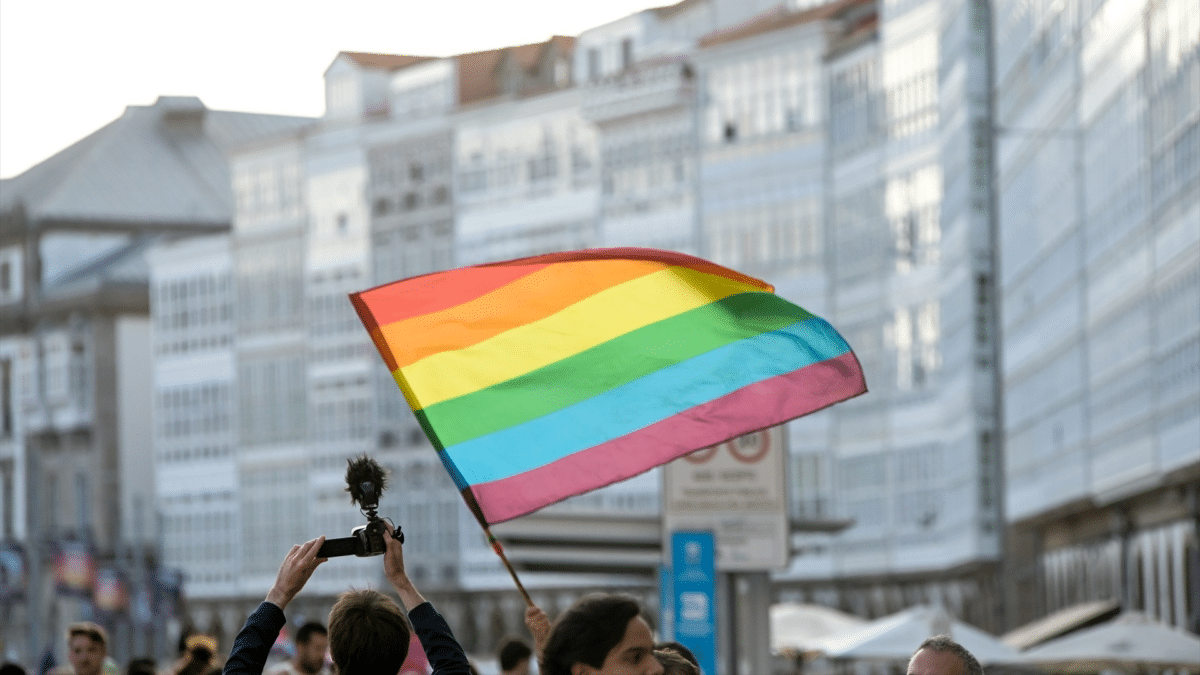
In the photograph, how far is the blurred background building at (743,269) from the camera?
4041 cm

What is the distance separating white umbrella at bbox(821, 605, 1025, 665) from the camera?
26.7 m

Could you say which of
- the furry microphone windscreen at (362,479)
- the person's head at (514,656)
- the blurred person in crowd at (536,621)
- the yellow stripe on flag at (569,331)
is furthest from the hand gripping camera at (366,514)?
the person's head at (514,656)

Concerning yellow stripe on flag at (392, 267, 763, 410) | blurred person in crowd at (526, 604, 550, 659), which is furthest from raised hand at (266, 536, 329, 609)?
yellow stripe on flag at (392, 267, 763, 410)

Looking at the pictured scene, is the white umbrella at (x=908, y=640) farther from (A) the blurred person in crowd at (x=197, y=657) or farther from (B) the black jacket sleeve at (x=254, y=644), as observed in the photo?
(B) the black jacket sleeve at (x=254, y=644)

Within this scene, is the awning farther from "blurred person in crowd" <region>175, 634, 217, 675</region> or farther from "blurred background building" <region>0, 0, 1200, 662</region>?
"blurred person in crowd" <region>175, 634, 217, 675</region>

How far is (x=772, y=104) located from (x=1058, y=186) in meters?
23.8

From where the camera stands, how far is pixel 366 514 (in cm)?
586

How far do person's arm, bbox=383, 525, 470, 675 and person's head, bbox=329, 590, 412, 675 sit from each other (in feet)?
0.17

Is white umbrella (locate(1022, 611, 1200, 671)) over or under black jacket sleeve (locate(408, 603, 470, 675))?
under

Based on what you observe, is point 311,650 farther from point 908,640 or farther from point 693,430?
point 908,640

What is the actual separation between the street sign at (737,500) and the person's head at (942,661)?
32.4ft

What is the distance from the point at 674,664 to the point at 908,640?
21.4 m

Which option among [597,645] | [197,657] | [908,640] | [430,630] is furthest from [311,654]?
[908,640]

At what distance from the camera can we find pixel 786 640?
32.4 meters
